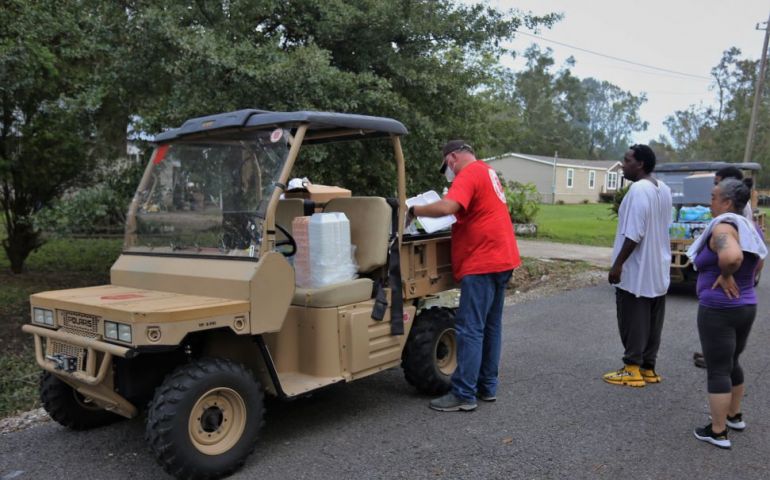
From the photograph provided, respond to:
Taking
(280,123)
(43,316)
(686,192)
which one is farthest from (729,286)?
(686,192)

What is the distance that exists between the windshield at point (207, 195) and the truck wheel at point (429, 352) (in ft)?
5.53

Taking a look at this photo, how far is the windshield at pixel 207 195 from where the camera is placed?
4180 millimetres

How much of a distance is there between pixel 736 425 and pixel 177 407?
3.71 meters

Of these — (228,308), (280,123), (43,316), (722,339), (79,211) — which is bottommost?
(722,339)

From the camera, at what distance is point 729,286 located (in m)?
4.17

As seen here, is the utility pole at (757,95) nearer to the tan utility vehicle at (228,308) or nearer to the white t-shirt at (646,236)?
the white t-shirt at (646,236)

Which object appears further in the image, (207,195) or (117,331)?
(207,195)

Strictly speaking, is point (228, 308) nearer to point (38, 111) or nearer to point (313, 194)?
point (313, 194)

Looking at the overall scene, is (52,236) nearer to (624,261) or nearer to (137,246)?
(137,246)

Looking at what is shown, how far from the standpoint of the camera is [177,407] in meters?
3.44

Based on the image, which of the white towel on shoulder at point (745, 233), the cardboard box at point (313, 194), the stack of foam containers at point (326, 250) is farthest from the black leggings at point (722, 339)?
the cardboard box at point (313, 194)

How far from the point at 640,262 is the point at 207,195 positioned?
139 inches

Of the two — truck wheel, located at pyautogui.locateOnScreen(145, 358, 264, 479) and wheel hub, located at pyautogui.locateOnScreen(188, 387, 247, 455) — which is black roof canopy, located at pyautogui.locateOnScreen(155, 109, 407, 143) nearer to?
truck wheel, located at pyautogui.locateOnScreen(145, 358, 264, 479)

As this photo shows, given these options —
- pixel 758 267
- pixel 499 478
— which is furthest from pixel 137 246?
pixel 758 267
